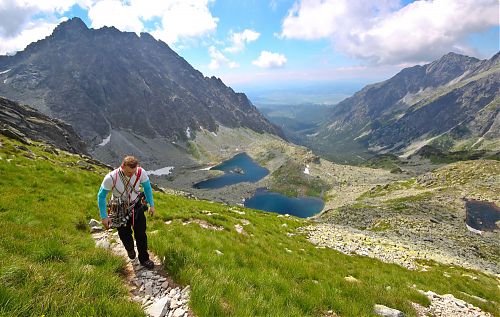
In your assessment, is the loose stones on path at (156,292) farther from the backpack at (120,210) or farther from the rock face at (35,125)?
the rock face at (35,125)

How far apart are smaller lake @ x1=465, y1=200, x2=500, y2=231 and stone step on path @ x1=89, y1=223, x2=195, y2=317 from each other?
107160 millimetres

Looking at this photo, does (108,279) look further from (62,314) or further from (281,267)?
(281,267)

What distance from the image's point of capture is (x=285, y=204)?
7259 inches

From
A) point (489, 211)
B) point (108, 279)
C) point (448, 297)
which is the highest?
point (108, 279)

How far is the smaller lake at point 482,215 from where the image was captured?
307ft

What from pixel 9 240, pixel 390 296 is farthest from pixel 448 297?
pixel 9 240

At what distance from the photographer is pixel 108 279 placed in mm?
7027

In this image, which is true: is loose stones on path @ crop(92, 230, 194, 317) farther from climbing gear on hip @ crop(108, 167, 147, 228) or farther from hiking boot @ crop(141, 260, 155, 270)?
climbing gear on hip @ crop(108, 167, 147, 228)

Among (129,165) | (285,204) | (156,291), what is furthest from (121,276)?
(285,204)

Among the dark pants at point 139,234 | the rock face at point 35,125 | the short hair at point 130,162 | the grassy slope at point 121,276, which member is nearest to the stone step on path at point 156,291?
the grassy slope at point 121,276

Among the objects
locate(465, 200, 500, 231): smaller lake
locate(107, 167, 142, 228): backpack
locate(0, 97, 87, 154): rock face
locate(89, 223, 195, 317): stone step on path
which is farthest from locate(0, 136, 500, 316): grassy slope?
locate(465, 200, 500, 231): smaller lake

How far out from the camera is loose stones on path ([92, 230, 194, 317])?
709cm

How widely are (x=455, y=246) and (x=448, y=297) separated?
145 ft

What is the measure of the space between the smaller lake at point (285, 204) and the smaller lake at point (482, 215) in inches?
2963
